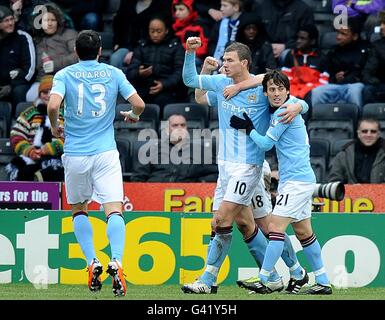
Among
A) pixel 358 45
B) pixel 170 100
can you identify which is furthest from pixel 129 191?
pixel 358 45

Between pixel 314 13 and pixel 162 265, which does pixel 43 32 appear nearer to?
pixel 314 13

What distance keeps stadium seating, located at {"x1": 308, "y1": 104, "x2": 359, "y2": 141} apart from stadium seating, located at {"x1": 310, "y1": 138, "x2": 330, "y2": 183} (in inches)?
16.3

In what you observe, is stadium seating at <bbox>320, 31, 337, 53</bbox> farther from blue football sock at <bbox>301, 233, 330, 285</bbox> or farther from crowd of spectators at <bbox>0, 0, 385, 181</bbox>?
blue football sock at <bbox>301, 233, 330, 285</bbox>

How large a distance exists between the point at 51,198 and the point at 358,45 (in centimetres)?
492

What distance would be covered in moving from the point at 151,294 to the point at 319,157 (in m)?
4.57

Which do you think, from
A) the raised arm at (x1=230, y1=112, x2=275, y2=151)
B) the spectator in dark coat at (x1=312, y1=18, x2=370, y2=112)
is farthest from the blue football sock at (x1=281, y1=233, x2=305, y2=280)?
the spectator in dark coat at (x1=312, y1=18, x2=370, y2=112)

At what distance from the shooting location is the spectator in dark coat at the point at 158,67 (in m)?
16.9

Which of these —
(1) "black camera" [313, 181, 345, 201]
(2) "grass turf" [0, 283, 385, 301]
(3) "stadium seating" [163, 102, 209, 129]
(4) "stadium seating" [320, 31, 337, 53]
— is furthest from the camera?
(4) "stadium seating" [320, 31, 337, 53]

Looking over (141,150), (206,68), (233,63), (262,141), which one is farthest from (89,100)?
(141,150)

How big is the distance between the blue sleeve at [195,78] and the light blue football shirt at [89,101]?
56 centimetres

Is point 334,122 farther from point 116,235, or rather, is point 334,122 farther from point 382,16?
point 116,235

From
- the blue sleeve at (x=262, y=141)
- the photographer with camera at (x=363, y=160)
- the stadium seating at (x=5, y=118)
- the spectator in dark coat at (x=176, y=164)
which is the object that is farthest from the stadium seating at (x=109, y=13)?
the blue sleeve at (x=262, y=141)

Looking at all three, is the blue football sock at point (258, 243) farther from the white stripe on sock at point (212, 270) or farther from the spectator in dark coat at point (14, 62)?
the spectator in dark coat at point (14, 62)

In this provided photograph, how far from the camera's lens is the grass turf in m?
11.0
